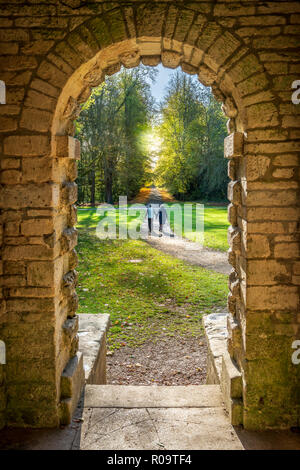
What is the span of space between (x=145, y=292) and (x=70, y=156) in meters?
5.51

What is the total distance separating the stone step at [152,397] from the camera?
12.6ft

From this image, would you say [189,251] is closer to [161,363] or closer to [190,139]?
[161,363]

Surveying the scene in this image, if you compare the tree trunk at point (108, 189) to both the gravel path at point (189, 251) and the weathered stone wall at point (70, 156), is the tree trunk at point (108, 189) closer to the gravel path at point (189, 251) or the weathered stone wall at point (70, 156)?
the gravel path at point (189, 251)


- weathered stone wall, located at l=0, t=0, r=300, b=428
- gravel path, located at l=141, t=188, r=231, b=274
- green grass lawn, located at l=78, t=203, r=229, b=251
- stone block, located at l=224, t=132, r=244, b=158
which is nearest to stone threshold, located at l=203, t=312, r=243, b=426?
weathered stone wall, located at l=0, t=0, r=300, b=428

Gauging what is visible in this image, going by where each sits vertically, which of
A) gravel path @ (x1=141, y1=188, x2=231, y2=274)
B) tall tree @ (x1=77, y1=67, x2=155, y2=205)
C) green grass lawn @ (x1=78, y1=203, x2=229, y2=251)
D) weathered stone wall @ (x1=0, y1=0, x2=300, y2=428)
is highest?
tall tree @ (x1=77, y1=67, x2=155, y2=205)

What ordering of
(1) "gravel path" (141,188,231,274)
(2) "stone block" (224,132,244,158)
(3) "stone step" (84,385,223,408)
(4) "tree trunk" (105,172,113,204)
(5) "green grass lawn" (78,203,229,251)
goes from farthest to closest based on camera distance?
(4) "tree trunk" (105,172,113,204) < (5) "green grass lawn" (78,203,229,251) < (1) "gravel path" (141,188,231,274) < (3) "stone step" (84,385,223,408) < (2) "stone block" (224,132,244,158)

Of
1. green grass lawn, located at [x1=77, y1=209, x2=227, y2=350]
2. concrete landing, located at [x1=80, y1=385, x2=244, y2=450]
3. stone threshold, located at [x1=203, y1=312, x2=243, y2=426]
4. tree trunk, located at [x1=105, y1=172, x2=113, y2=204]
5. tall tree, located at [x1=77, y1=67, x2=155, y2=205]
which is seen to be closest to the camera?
concrete landing, located at [x1=80, y1=385, x2=244, y2=450]

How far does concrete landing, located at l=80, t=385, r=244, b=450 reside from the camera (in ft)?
10.6

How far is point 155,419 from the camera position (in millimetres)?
3572

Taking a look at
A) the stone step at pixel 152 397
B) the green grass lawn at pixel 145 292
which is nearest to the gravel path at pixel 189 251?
the green grass lawn at pixel 145 292

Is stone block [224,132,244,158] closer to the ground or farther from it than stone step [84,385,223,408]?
farther from it

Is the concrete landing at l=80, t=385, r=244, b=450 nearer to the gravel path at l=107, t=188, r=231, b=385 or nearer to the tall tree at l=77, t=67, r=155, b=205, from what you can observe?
the gravel path at l=107, t=188, r=231, b=385

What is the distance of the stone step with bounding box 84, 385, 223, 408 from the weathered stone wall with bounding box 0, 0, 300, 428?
1.78ft
